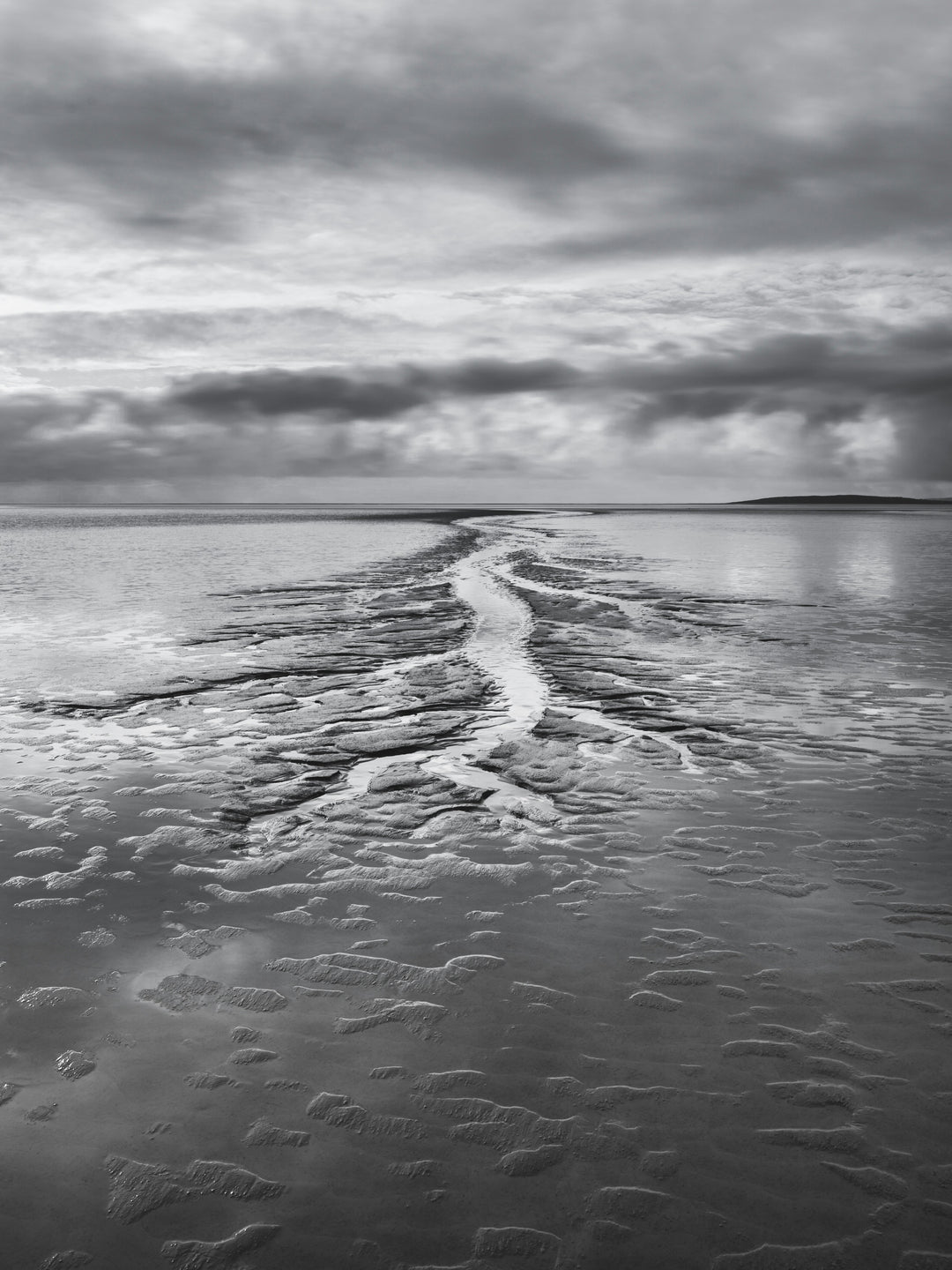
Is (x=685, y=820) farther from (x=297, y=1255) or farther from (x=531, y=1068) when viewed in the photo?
(x=297, y=1255)

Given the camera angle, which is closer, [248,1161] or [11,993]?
[248,1161]

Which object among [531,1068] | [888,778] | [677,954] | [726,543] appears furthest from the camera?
[726,543]

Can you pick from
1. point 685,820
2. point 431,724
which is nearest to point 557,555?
point 431,724

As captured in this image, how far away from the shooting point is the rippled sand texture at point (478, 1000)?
9.14 feet

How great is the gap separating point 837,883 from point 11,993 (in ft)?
14.8

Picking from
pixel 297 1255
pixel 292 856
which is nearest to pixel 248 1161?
pixel 297 1255

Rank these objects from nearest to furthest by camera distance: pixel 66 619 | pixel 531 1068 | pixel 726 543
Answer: pixel 531 1068 < pixel 66 619 < pixel 726 543

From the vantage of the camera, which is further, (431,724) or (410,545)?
(410,545)

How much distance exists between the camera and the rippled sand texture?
2.79m

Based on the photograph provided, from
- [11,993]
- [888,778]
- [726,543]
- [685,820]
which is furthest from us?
[726,543]

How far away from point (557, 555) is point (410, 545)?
36.5ft

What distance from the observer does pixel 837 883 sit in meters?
5.16

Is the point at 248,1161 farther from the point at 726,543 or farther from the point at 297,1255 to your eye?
the point at 726,543

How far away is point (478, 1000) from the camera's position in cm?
398
